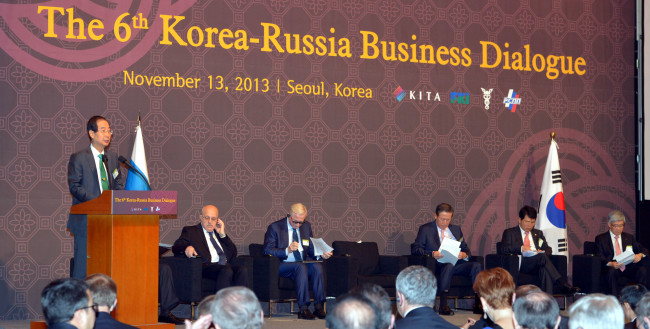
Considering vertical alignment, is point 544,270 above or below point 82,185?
below

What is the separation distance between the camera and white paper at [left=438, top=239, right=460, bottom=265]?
8336mm

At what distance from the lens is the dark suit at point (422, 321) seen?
341 centimetres

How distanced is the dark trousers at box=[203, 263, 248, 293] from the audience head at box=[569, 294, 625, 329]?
4.78m

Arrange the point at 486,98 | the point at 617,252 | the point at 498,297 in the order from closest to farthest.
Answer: the point at 498,297
the point at 617,252
the point at 486,98

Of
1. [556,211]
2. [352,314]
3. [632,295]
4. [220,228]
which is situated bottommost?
[632,295]

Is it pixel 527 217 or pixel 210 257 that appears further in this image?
pixel 527 217

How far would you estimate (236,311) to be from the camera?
265 cm

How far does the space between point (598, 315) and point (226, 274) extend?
491 centimetres

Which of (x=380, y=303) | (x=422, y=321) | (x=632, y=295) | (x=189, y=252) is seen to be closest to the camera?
(x=380, y=303)

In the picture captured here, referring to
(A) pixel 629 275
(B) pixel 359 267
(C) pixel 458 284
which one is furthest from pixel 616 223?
(B) pixel 359 267

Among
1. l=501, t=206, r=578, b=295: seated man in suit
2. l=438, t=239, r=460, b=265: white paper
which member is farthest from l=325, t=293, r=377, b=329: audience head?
l=501, t=206, r=578, b=295: seated man in suit

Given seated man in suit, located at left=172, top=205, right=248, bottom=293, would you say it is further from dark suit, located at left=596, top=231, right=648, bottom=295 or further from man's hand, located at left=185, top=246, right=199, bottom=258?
dark suit, located at left=596, top=231, right=648, bottom=295

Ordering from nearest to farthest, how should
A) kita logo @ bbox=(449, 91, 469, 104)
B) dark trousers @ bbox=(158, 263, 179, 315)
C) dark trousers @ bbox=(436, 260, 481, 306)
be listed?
dark trousers @ bbox=(158, 263, 179, 315) → dark trousers @ bbox=(436, 260, 481, 306) → kita logo @ bbox=(449, 91, 469, 104)

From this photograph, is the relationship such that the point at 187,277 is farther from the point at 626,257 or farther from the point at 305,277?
the point at 626,257
